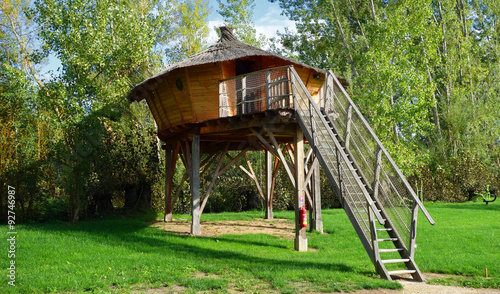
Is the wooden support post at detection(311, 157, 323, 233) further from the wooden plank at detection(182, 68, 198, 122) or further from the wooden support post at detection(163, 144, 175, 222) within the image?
the wooden support post at detection(163, 144, 175, 222)

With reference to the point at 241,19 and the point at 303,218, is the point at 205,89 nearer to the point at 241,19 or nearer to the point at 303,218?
the point at 303,218

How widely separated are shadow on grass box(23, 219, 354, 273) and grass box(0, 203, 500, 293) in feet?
0.08

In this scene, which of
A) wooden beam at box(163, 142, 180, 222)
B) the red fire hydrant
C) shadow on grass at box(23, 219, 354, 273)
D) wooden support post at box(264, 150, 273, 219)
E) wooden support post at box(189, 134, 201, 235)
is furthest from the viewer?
wooden support post at box(264, 150, 273, 219)

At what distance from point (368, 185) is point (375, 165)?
0.71 m

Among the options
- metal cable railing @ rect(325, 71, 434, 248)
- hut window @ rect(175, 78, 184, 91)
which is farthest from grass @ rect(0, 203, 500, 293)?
hut window @ rect(175, 78, 184, 91)

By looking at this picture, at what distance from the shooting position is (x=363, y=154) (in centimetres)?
1036

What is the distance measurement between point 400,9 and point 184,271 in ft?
65.3

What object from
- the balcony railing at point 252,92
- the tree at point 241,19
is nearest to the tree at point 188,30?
the tree at point 241,19

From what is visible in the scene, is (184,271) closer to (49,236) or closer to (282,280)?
(282,280)

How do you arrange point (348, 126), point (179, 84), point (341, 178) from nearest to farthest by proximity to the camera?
point (341, 178) < point (348, 126) < point (179, 84)

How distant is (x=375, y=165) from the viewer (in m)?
9.70

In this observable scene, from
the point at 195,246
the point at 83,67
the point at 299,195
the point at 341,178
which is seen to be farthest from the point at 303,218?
the point at 83,67

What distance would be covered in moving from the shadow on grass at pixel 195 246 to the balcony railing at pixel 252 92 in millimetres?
4227

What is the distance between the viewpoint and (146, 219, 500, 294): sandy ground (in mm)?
7672
